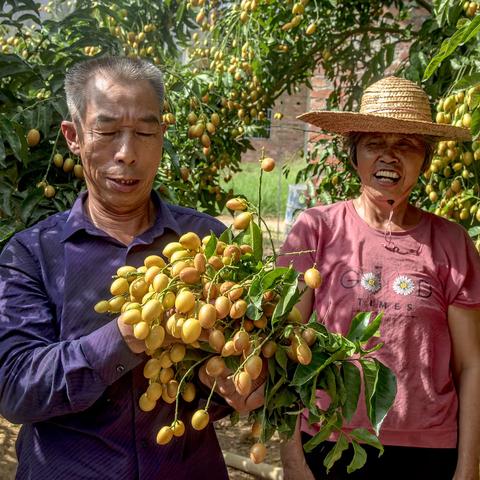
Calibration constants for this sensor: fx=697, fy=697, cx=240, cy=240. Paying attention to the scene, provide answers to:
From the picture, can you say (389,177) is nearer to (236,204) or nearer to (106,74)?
(236,204)

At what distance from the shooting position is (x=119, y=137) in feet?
3.92

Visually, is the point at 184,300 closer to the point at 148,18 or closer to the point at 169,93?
the point at 169,93

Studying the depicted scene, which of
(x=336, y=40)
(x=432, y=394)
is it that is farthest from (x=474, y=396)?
(x=336, y=40)

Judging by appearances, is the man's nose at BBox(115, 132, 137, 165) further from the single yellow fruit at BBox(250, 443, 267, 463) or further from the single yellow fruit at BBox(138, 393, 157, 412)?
the single yellow fruit at BBox(250, 443, 267, 463)

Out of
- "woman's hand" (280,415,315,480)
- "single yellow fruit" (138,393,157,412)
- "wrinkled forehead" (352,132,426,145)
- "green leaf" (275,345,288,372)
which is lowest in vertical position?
"woman's hand" (280,415,315,480)

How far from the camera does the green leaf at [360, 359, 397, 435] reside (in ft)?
3.36

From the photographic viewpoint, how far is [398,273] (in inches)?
58.6

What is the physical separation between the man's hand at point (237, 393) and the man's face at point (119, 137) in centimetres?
35

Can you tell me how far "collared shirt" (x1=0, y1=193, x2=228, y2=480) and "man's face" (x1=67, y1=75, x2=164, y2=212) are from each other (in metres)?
0.09

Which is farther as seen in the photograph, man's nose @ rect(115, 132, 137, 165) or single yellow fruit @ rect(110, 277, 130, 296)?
man's nose @ rect(115, 132, 137, 165)

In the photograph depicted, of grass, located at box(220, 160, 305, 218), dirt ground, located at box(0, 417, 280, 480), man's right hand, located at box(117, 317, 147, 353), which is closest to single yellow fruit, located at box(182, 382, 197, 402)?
man's right hand, located at box(117, 317, 147, 353)

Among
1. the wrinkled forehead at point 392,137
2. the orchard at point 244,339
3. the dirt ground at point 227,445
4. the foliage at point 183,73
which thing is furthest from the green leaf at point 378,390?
the dirt ground at point 227,445

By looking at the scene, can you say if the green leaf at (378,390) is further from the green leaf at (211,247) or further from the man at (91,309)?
the green leaf at (211,247)

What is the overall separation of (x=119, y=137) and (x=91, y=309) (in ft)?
0.98
